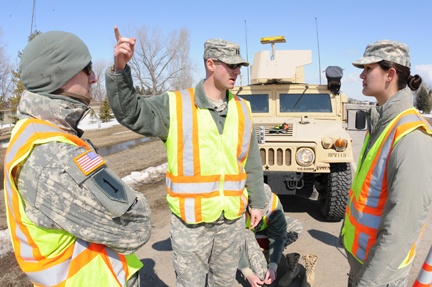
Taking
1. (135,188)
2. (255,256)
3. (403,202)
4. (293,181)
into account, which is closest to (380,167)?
(403,202)

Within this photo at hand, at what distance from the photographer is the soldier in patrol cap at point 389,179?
54.0 inches

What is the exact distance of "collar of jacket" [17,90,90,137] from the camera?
1.14 m

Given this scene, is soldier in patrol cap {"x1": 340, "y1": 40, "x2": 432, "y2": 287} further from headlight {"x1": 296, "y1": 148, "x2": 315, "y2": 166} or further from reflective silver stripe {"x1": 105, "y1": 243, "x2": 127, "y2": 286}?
headlight {"x1": 296, "y1": 148, "x2": 315, "y2": 166}

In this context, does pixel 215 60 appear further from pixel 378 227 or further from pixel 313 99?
pixel 313 99

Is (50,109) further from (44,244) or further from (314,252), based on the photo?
(314,252)

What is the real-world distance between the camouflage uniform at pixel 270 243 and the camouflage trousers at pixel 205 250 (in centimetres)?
42

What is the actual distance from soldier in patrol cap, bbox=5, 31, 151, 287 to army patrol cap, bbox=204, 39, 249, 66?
3.12 feet

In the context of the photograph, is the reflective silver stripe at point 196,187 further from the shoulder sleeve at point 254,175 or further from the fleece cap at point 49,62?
the fleece cap at point 49,62

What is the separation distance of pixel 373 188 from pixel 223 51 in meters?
Answer: 1.10

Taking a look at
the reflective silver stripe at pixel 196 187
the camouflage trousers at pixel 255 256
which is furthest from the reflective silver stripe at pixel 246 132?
the camouflage trousers at pixel 255 256

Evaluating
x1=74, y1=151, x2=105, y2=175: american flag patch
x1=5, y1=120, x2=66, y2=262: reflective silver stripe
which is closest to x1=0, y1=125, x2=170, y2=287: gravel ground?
x1=74, y1=151, x2=105, y2=175: american flag patch

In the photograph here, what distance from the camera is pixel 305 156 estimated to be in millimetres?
4082

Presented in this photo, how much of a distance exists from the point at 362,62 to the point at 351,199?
26.9 inches

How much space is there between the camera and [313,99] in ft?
17.3
